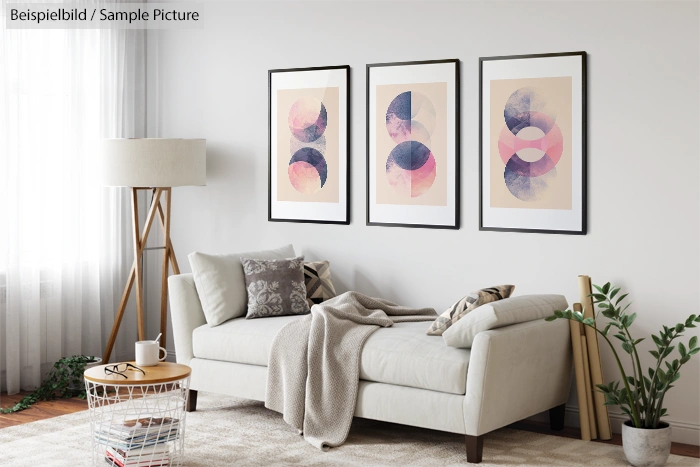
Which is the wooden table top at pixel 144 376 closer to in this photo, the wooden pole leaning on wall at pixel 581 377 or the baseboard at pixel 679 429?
the wooden pole leaning on wall at pixel 581 377

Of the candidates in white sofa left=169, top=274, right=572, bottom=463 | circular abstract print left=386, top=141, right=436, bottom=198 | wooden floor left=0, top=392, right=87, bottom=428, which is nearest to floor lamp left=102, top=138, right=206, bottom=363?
wooden floor left=0, top=392, right=87, bottom=428

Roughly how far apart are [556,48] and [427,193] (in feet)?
3.44

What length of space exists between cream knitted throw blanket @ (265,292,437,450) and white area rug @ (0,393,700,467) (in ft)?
0.36

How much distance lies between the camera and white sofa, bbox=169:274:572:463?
3.82 m

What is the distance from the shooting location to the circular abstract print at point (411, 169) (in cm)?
490

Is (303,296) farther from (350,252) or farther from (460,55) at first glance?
(460,55)

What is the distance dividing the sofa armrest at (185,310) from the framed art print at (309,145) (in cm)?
93

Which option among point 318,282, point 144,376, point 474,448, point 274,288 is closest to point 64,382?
point 274,288

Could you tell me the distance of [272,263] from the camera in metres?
4.89

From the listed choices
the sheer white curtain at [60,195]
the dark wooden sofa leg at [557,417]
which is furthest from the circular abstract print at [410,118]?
the sheer white curtain at [60,195]

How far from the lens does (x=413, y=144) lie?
16.2ft

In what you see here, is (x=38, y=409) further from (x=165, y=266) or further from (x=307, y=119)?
(x=307, y=119)

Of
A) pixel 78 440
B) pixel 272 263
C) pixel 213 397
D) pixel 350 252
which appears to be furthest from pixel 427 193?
pixel 78 440

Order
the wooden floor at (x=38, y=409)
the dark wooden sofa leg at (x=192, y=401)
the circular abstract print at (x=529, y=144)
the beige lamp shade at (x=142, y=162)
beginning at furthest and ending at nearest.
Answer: the beige lamp shade at (x=142, y=162) → the dark wooden sofa leg at (x=192, y=401) → the wooden floor at (x=38, y=409) → the circular abstract print at (x=529, y=144)
